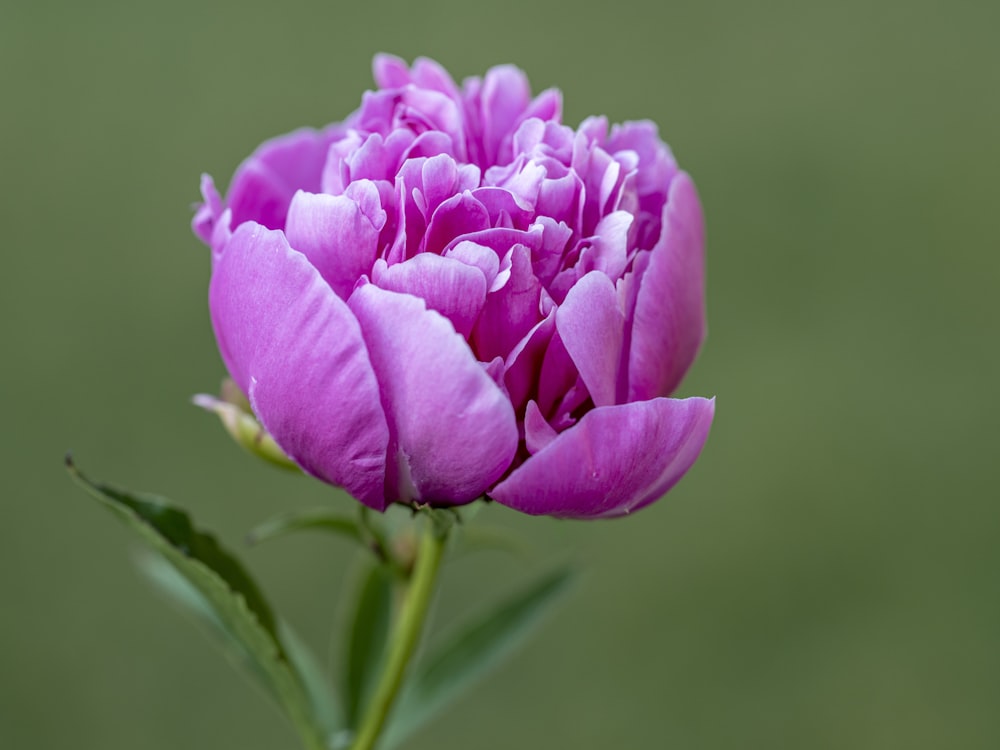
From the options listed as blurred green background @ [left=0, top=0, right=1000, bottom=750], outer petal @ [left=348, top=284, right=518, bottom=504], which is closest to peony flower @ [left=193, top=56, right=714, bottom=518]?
outer petal @ [left=348, top=284, right=518, bottom=504]

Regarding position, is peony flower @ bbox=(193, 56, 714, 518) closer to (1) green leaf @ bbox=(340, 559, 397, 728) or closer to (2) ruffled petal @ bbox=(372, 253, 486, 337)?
(2) ruffled petal @ bbox=(372, 253, 486, 337)

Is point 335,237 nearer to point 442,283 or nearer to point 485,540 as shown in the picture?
point 442,283

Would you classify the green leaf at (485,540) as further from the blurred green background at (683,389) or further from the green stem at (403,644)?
the blurred green background at (683,389)

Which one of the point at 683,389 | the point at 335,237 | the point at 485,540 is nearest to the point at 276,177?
the point at 335,237

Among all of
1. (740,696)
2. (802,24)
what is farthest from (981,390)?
(802,24)

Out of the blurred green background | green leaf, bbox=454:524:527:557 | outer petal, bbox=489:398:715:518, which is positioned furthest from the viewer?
the blurred green background

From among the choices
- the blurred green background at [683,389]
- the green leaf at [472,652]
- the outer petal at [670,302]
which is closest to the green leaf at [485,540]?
the green leaf at [472,652]

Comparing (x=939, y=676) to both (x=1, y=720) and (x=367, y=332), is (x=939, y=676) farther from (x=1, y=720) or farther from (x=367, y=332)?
(x=367, y=332)
